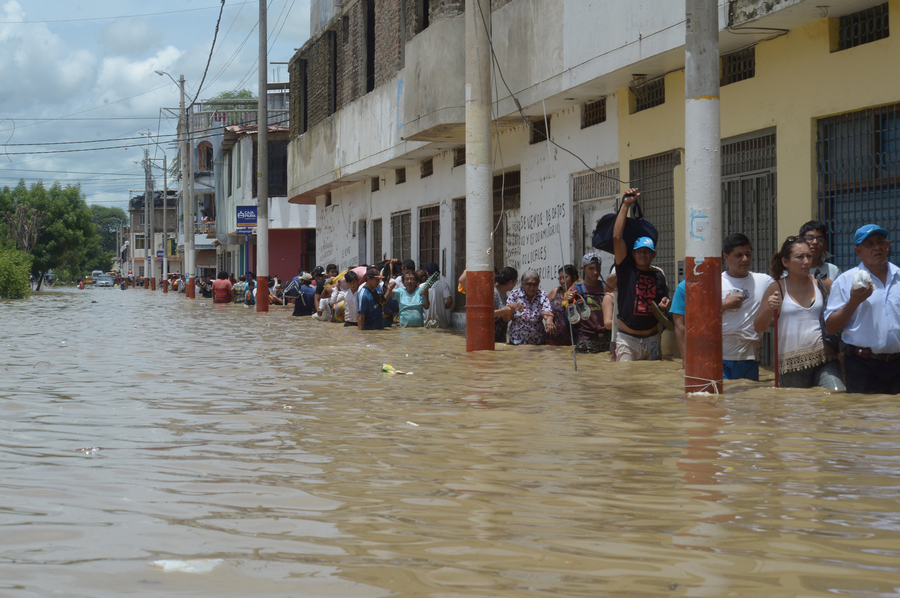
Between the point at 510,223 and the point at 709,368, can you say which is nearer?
the point at 709,368

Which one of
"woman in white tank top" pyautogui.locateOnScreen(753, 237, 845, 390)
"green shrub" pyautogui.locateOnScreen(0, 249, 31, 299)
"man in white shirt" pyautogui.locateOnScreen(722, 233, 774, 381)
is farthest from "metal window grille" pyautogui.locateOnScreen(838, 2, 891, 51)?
"green shrub" pyautogui.locateOnScreen(0, 249, 31, 299)

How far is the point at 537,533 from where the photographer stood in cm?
369

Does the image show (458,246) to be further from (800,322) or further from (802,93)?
(800,322)

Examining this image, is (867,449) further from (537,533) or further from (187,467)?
(187,467)

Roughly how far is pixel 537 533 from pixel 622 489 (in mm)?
872

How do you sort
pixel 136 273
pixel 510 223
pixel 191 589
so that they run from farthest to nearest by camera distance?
pixel 136 273 → pixel 510 223 → pixel 191 589

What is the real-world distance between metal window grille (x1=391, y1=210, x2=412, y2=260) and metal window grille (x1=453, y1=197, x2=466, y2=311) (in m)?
3.24

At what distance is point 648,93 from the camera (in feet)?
43.8

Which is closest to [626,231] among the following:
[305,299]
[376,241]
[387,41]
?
[387,41]

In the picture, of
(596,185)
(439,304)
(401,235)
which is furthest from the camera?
(401,235)

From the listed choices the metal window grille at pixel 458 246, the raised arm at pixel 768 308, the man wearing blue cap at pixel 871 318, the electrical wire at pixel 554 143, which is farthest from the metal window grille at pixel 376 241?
the man wearing blue cap at pixel 871 318

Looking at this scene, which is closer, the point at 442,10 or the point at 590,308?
the point at 590,308

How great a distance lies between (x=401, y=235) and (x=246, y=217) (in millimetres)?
18270

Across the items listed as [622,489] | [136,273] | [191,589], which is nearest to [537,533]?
[622,489]
